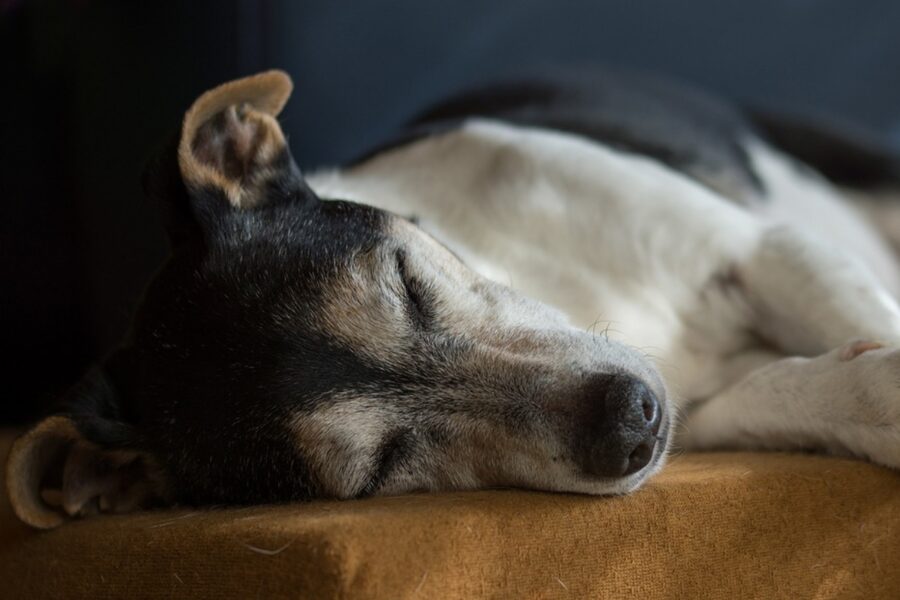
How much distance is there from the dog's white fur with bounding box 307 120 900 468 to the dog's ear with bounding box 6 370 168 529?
925mm

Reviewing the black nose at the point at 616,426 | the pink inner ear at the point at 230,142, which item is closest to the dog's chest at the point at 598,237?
the pink inner ear at the point at 230,142

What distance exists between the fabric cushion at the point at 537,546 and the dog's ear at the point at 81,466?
20cm

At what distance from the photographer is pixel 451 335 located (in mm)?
2100

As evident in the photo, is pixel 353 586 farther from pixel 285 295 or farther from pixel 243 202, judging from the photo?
pixel 243 202

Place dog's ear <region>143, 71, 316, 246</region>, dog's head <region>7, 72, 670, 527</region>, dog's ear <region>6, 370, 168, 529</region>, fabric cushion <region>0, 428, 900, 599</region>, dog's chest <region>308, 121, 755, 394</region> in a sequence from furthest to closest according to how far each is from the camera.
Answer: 1. dog's chest <region>308, 121, 755, 394</region>
2. dog's ear <region>143, 71, 316, 246</region>
3. dog's ear <region>6, 370, 168, 529</region>
4. dog's head <region>7, 72, 670, 527</region>
5. fabric cushion <region>0, 428, 900, 599</region>

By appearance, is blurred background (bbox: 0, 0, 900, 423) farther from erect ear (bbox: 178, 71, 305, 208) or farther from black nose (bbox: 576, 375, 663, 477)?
black nose (bbox: 576, 375, 663, 477)

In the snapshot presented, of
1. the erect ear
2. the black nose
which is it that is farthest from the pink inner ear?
the black nose

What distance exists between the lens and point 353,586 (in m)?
1.48

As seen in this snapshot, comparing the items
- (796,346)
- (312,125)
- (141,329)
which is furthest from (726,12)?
(141,329)

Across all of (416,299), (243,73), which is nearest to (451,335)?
(416,299)

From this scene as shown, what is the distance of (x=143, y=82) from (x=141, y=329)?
5.52ft

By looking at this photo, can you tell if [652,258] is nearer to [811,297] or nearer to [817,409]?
[811,297]

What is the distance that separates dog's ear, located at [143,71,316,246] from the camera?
7.37 ft

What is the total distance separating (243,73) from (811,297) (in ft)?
7.46
